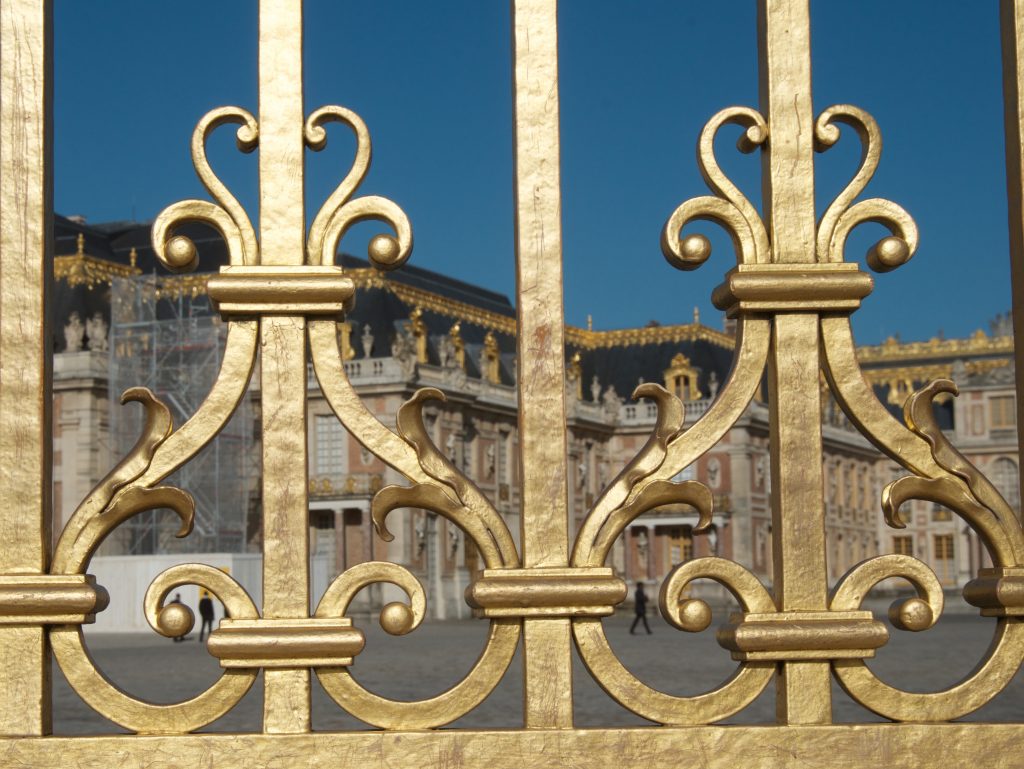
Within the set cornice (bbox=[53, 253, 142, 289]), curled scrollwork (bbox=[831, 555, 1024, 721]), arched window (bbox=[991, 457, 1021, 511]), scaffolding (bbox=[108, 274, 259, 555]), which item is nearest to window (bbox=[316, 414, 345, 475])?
scaffolding (bbox=[108, 274, 259, 555])

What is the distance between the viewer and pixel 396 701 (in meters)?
1.45

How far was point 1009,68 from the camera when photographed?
1.61 metres

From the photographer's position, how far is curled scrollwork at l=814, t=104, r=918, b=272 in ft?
5.02

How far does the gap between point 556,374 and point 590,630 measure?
0.24 meters

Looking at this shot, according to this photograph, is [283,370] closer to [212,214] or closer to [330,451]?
[212,214]

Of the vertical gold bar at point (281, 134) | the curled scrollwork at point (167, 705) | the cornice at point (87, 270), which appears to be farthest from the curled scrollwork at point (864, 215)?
the cornice at point (87, 270)

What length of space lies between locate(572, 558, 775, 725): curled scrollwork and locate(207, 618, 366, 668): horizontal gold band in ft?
0.69

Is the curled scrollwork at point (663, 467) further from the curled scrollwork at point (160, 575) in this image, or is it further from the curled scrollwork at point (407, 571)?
the curled scrollwork at point (160, 575)

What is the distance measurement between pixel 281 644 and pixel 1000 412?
50473 millimetres

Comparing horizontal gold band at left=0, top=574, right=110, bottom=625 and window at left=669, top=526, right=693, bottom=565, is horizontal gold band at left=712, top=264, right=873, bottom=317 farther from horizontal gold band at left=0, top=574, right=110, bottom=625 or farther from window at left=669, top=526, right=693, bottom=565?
window at left=669, top=526, right=693, bottom=565

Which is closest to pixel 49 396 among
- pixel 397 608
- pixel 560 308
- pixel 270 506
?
pixel 270 506

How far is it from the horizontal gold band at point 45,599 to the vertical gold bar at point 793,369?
2.03ft

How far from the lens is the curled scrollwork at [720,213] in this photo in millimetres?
1514

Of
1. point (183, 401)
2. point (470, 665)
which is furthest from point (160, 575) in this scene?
point (183, 401)
